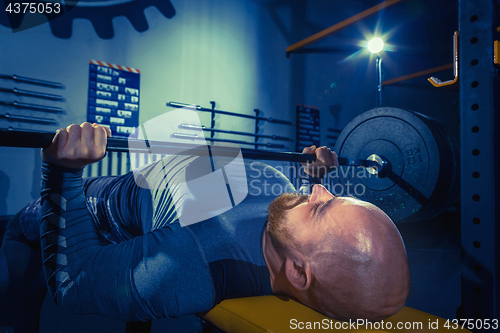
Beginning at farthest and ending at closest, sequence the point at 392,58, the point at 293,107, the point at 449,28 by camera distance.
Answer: the point at 392,58 → the point at 449,28 → the point at 293,107

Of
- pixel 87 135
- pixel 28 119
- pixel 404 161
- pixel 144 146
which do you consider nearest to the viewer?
pixel 87 135

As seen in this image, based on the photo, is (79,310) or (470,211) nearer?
(79,310)

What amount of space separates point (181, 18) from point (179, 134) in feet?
3.91

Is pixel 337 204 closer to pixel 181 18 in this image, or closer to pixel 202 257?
pixel 202 257

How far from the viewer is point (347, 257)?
661mm

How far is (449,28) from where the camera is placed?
13.2ft

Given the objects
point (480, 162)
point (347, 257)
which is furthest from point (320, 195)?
point (480, 162)

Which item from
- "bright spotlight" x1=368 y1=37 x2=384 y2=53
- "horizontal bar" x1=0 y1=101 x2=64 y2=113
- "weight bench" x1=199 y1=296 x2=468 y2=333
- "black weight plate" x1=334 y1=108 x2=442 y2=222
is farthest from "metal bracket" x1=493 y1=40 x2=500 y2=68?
"bright spotlight" x1=368 y1=37 x2=384 y2=53

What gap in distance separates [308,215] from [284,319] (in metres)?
0.24

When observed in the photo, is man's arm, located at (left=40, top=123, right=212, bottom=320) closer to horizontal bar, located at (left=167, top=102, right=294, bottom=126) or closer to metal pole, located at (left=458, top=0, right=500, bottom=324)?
metal pole, located at (left=458, top=0, right=500, bottom=324)

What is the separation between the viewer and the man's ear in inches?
28.7

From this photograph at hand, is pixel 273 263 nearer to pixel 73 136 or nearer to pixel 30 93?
pixel 73 136

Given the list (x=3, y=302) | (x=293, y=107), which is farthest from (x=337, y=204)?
(x=293, y=107)

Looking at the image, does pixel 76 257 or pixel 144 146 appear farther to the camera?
pixel 144 146
